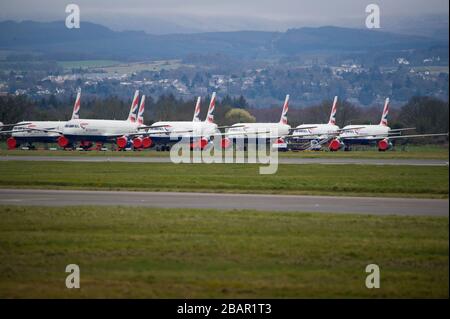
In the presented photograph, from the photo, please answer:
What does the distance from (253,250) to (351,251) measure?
2320 mm

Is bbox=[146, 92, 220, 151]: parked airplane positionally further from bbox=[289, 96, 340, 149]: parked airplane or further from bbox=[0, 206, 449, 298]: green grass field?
bbox=[0, 206, 449, 298]: green grass field

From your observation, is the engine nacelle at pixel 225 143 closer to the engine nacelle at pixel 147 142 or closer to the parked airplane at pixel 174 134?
the parked airplane at pixel 174 134

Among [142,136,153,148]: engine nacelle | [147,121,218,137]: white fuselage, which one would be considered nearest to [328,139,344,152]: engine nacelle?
[147,121,218,137]: white fuselage

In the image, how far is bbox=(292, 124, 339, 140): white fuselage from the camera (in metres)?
109

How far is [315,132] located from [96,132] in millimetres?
27793

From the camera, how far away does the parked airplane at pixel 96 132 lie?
9925cm

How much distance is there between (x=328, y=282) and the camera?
59.1ft

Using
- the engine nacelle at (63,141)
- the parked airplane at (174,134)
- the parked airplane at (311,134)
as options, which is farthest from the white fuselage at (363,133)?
the engine nacelle at (63,141)

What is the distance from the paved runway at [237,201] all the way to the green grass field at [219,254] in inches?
106

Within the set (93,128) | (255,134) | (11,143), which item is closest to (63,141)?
(93,128)

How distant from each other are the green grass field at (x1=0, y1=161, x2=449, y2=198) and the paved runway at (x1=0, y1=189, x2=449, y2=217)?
3.14m

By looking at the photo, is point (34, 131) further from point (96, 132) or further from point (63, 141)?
point (96, 132)
